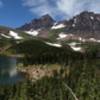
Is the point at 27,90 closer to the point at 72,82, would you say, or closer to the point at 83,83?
the point at 83,83

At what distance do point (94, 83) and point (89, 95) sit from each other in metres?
5.52

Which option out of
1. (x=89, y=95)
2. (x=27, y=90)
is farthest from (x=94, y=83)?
(x=27, y=90)

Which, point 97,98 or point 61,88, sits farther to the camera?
point 61,88

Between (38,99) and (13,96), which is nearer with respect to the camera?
(38,99)

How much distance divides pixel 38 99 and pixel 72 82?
3558cm

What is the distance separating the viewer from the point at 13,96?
11512 cm

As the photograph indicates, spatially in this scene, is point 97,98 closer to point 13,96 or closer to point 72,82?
point 13,96

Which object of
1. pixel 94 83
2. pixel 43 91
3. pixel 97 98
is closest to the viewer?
pixel 97 98

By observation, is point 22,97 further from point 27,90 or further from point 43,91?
point 43,91

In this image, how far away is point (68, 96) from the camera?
376 feet

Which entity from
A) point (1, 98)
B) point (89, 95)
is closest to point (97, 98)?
point (89, 95)

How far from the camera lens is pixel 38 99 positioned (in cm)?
10694

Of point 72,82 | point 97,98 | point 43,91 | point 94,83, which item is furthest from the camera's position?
point 72,82

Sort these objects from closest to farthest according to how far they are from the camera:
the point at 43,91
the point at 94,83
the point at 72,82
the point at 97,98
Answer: the point at 97,98 < the point at 94,83 < the point at 43,91 < the point at 72,82
